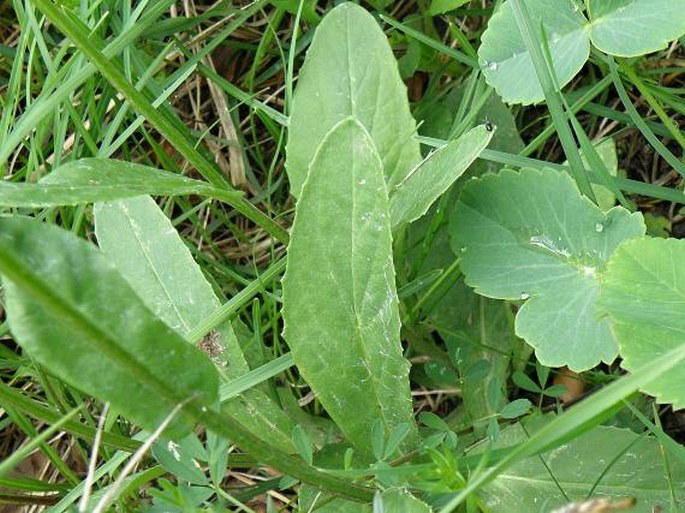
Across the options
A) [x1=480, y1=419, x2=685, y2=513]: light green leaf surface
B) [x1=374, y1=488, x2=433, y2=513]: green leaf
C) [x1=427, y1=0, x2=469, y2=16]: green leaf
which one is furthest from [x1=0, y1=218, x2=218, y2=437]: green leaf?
[x1=427, y1=0, x2=469, y2=16]: green leaf

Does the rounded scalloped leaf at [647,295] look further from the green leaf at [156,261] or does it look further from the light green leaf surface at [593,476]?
the green leaf at [156,261]

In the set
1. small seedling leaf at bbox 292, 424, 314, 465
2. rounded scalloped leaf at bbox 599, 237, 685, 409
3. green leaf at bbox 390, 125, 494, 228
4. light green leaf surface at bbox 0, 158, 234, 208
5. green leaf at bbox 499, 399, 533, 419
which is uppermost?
light green leaf surface at bbox 0, 158, 234, 208

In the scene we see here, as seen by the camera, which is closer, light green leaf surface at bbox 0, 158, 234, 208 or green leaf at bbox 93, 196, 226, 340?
light green leaf surface at bbox 0, 158, 234, 208

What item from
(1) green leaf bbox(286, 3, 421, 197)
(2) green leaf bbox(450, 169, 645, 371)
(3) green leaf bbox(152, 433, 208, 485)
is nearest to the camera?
(3) green leaf bbox(152, 433, 208, 485)

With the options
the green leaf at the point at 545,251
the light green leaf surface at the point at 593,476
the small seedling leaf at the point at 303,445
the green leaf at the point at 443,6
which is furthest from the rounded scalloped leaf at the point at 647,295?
the green leaf at the point at 443,6

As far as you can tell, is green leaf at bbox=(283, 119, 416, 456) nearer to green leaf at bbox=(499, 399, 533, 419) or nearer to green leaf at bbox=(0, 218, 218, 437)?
green leaf at bbox=(499, 399, 533, 419)

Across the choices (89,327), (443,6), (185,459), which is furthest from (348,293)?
(443,6)
